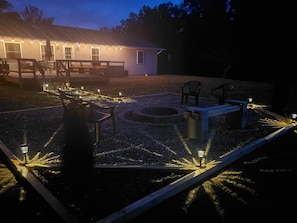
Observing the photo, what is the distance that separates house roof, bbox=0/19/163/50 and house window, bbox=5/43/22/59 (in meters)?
0.78

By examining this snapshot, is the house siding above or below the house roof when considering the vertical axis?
below

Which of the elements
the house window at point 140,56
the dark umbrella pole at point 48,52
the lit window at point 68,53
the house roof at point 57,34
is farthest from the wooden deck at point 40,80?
the house window at point 140,56

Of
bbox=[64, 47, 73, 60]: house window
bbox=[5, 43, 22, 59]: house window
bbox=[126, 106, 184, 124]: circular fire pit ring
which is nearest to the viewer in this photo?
bbox=[126, 106, 184, 124]: circular fire pit ring

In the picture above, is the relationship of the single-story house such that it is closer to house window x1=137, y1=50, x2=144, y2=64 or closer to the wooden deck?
house window x1=137, y1=50, x2=144, y2=64

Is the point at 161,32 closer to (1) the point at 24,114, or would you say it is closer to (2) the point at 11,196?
(1) the point at 24,114

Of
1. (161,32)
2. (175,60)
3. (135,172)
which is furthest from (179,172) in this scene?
(161,32)

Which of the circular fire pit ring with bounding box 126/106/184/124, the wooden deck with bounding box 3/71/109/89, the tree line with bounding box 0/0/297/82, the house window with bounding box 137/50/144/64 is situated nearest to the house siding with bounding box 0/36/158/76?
the house window with bounding box 137/50/144/64

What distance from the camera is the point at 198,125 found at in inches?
183

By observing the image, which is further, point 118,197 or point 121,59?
point 121,59

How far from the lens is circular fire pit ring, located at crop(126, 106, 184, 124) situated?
5922 mm

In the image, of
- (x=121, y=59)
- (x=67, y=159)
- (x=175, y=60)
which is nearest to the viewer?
(x=67, y=159)

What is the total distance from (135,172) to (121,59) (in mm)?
18371

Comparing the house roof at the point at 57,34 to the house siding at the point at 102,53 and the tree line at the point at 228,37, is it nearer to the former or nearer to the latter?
the house siding at the point at 102,53

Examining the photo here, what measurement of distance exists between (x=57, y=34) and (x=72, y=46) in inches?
51.3
